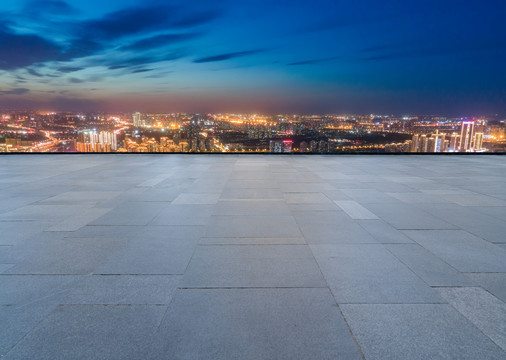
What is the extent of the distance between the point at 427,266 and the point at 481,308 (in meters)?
0.84

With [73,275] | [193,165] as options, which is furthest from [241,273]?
[193,165]

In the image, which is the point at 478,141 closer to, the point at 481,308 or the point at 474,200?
the point at 474,200

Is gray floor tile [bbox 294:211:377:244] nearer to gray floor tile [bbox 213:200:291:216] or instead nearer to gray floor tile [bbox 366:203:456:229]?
gray floor tile [bbox 213:200:291:216]

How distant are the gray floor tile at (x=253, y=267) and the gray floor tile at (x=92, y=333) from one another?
25.5 inches

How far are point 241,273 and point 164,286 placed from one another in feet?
2.76

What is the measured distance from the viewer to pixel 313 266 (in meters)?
3.48

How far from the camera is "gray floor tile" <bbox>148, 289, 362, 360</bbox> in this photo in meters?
2.12

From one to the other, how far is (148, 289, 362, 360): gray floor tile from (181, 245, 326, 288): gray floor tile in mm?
161

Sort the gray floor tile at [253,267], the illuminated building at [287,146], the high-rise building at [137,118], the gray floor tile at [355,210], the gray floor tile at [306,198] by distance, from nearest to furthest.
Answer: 1. the gray floor tile at [253,267]
2. the gray floor tile at [355,210]
3. the gray floor tile at [306,198]
4. the illuminated building at [287,146]
5. the high-rise building at [137,118]

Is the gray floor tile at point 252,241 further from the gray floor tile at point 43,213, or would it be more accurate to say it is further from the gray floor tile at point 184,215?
the gray floor tile at point 43,213

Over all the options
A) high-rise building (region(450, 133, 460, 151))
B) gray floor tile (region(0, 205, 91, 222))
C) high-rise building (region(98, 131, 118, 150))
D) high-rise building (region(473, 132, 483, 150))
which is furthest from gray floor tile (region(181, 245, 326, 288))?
high-rise building (region(473, 132, 483, 150))

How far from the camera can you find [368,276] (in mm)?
3240

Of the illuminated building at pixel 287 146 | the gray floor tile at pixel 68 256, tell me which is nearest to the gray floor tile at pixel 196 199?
the gray floor tile at pixel 68 256

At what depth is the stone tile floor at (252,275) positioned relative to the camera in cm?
223
